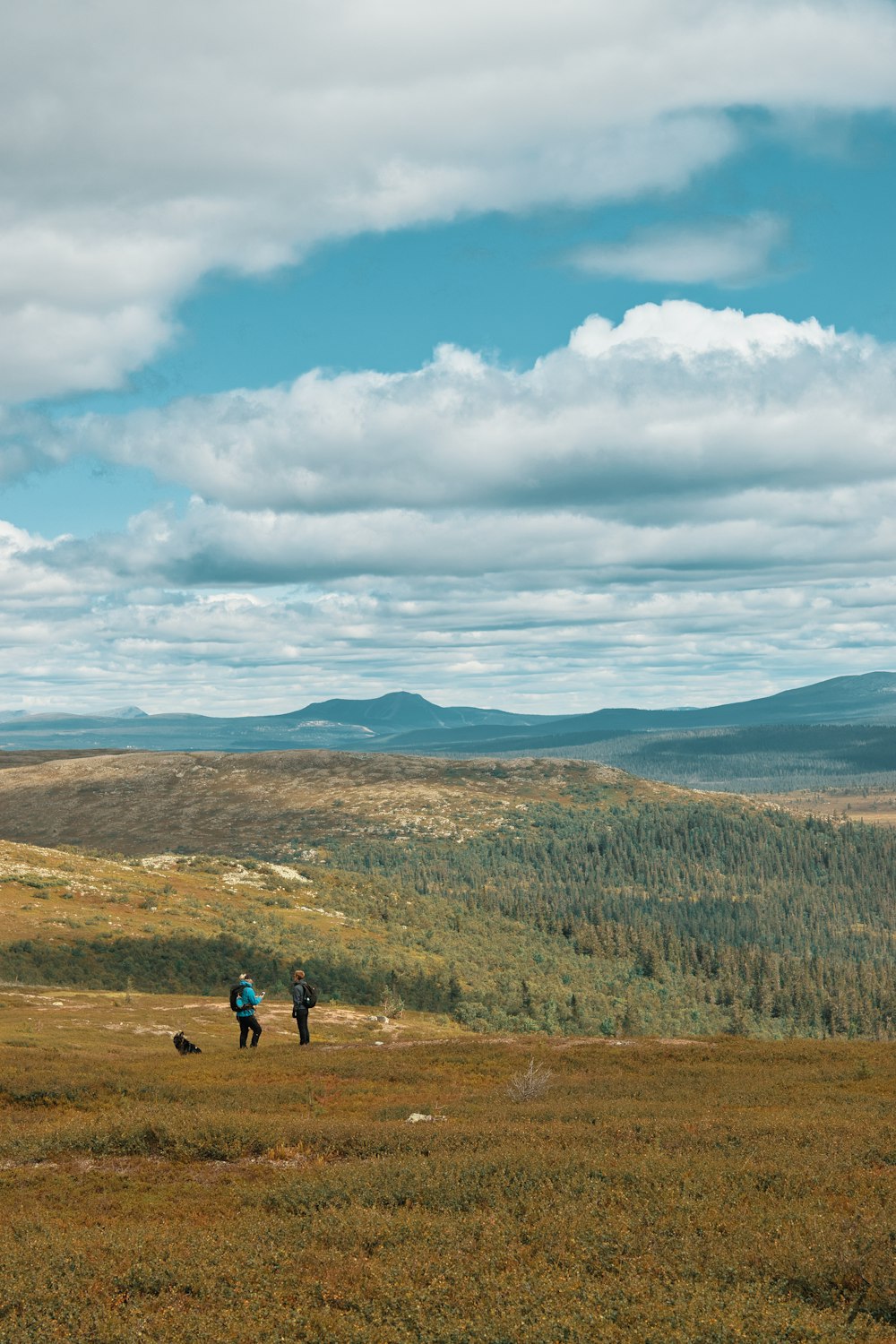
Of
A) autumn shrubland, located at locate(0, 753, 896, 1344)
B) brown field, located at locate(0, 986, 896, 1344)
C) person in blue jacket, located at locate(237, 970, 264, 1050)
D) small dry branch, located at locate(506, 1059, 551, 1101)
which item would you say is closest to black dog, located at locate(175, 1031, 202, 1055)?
autumn shrubland, located at locate(0, 753, 896, 1344)

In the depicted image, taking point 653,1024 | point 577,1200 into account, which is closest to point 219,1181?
point 577,1200

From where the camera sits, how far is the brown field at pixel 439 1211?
1377 centimetres

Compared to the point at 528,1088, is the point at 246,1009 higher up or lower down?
lower down

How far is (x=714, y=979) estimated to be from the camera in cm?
18750

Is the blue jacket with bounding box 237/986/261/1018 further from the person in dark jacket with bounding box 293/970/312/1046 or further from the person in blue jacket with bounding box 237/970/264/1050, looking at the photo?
the person in dark jacket with bounding box 293/970/312/1046

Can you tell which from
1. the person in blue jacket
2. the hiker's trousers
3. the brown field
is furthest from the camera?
the hiker's trousers

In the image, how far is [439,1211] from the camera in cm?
1838

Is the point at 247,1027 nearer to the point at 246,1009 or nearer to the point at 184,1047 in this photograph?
the point at 246,1009

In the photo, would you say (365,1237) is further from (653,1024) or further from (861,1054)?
(653,1024)

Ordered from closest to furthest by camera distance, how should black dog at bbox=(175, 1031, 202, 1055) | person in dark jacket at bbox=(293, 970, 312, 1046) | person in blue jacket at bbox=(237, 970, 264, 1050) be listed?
black dog at bbox=(175, 1031, 202, 1055) → person in blue jacket at bbox=(237, 970, 264, 1050) → person in dark jacket at bbox=(293, 970, 312, 1046)

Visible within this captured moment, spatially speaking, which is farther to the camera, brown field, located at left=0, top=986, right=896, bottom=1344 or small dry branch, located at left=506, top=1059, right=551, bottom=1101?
small dry branch, located at left=506, top=1059, right=551, bottom=1101

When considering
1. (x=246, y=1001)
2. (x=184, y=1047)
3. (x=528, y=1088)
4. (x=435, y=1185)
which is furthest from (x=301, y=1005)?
(x=435, y=1185)

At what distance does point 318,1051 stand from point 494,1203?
22358 millimetres

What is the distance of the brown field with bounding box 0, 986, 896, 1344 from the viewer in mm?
13773
